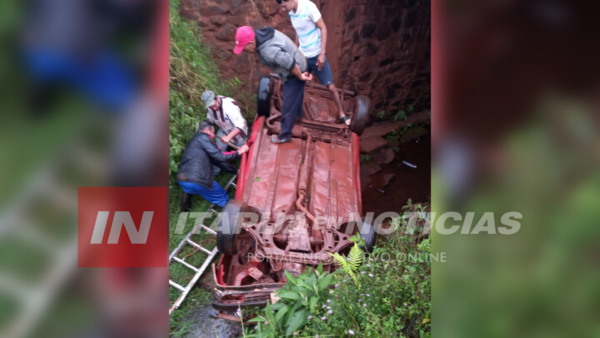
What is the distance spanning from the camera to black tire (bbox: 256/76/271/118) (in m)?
5.21

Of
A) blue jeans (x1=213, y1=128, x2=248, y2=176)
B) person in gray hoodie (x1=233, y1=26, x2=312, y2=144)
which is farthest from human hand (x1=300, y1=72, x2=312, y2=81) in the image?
blue jeans (x1=213, y1=128, x2=248, y2=176)

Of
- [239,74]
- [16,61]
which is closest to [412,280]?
[16,61]

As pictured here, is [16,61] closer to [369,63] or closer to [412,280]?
[412,280]

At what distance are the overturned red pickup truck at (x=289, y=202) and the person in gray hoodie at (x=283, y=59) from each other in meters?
0.33

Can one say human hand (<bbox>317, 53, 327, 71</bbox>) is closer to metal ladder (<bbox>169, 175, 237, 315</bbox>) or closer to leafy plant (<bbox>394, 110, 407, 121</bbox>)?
metal ladder (<bbox>169, 175, 237, 315</bbox>)

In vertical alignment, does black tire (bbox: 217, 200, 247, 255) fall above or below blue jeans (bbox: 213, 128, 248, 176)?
below

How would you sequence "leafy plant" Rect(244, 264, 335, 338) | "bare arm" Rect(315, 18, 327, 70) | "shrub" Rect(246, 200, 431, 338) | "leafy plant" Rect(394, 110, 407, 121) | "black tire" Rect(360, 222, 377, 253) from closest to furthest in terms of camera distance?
1. "shrub" Rect(246, 200, 431, 338)
2. "leafy plant" Rect(244, 264, 335, 338)
3. "black tire" Rect(360, 222, 377, 253)
4. "bare arm" Rect(315, 18, 327, 70)
5. "leafy plant" Rect(394, 110, 407, 121)

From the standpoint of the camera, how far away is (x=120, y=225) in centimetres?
92

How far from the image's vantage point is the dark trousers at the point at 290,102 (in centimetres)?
463

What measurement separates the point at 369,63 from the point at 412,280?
17.4 ft

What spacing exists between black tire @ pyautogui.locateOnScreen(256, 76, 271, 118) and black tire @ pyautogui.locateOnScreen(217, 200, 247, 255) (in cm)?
183

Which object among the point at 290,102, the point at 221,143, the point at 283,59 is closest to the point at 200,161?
the point at 221,143

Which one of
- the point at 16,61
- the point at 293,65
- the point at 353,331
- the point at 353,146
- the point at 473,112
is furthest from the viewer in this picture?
the point at 353,146

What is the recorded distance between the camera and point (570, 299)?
913 millimetres
